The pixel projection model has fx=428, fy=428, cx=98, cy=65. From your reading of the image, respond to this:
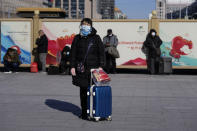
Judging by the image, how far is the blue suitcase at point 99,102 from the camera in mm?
7148

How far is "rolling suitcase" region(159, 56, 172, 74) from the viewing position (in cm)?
1689

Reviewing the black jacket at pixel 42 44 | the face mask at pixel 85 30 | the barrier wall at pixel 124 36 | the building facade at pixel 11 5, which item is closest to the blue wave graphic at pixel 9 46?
the barrier wall at pixel 124 36

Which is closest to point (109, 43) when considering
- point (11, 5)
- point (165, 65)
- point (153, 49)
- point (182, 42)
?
point (153, 49)

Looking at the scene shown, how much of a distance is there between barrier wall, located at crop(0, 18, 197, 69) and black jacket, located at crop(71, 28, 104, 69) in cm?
1037

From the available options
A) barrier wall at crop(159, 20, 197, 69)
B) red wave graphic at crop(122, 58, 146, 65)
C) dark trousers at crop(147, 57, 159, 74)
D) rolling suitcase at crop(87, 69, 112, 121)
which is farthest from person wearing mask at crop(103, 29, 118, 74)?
rolling suitcase at crop(87, 69, 112, 121)

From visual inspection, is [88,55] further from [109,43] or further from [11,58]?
[11,58]

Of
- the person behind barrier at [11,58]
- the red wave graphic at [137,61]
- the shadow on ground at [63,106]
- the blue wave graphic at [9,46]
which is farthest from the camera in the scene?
the blue wave graphic at [9,46]

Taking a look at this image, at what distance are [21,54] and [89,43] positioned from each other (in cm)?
1128

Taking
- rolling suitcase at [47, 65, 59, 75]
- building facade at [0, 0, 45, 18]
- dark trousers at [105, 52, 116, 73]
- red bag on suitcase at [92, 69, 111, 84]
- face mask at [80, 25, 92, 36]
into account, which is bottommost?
rolling suitcase at [47, 65, 59, 75]

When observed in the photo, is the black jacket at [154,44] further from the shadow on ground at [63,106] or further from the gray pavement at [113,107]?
the shadow on ground at [63,106]

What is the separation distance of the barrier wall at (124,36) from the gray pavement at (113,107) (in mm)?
3637

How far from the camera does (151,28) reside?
1769 centimetres

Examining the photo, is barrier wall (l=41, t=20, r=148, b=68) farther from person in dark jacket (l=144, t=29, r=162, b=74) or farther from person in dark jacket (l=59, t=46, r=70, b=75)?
person in dark jacket (l=59, t=46, r=70, b=75)

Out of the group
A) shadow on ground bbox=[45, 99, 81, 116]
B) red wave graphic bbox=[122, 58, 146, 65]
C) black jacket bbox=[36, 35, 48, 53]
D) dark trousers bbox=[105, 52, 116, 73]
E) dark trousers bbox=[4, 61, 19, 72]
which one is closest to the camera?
shadow on ground bbox=[45, 99, 81, 116]
